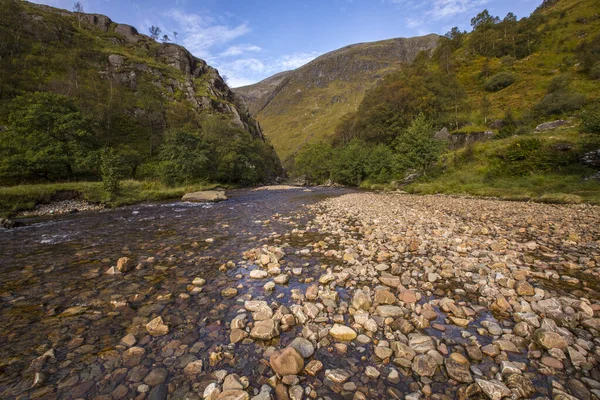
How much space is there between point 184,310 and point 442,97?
2909 inches

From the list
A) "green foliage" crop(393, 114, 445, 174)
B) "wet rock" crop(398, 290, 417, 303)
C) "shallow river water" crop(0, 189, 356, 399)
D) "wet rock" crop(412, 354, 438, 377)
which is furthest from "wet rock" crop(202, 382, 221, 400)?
"green foliage" crop(393, 114, 445, 174)

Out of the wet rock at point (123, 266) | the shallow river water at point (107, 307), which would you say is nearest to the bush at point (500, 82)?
the shallow river water at point (107, 307)

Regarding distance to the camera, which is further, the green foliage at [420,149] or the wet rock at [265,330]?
the green foliage at [420,149]

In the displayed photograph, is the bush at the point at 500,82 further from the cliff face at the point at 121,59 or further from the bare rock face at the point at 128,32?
the bare rock face at the point at 128,32

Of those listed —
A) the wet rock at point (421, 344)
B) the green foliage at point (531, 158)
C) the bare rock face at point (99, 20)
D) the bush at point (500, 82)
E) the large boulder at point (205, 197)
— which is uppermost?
the bare rock face at point (99, 20)

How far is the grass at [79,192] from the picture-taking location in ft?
67.2

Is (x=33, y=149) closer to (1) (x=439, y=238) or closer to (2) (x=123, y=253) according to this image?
(2) (x=123, y=253)

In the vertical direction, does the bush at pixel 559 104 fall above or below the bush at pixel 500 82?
below

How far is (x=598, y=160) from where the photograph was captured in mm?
19094

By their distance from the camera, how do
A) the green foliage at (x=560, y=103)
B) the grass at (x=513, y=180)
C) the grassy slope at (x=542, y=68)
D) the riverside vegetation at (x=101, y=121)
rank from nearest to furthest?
the grass at (x=513, y=180)
the riverside vegetation at (x=101, y=121)
the green foliage at (x=560, y=103)
the grassy slope at (x=542, y=68)

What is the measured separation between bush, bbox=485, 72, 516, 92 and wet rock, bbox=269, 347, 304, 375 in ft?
268

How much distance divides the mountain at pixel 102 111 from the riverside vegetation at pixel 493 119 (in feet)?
99.6

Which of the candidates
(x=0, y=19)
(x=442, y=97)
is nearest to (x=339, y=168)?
(x=442, y=97)

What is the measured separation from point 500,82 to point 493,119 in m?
23.2
